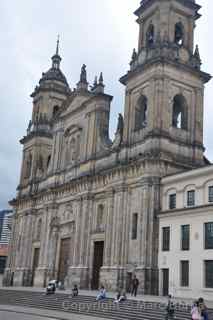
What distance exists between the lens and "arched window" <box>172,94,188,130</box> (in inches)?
1748

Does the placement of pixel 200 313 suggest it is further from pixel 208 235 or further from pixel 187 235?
pixel 187 235

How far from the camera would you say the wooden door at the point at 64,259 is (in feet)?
165

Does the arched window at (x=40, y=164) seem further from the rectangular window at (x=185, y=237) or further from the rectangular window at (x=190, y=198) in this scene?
the rectangular window at (x=185, y=237)

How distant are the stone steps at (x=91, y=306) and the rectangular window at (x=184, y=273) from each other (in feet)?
17.5

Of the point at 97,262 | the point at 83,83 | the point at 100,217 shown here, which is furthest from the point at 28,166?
the point at 97,262

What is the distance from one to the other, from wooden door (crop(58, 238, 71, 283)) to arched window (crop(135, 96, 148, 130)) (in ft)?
46.2

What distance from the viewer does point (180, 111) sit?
45281 mm

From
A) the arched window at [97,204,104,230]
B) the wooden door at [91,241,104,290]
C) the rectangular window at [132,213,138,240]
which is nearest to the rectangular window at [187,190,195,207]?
the rectangular window at [132,213,138,240]

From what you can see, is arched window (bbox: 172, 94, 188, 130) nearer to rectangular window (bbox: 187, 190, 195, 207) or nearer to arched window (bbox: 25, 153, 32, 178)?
rectangular window (bbox: 187, 190, 195, 207)

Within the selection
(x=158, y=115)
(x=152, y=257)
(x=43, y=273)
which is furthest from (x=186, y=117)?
(x=43, y=273)

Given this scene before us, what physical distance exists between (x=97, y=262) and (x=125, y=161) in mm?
9660

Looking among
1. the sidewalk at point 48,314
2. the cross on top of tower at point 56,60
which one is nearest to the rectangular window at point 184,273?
the sidewalk at point 48,314

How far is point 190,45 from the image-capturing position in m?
46.6

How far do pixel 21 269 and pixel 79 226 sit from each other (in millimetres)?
14616
